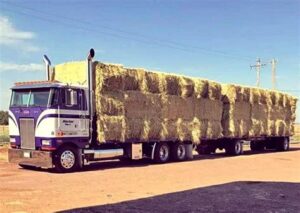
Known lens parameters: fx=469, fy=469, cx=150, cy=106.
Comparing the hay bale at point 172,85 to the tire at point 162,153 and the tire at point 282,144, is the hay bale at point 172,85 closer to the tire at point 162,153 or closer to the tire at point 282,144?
the tire at point 162,153

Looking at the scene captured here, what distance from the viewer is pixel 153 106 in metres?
19.8

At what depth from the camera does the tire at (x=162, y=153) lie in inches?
790

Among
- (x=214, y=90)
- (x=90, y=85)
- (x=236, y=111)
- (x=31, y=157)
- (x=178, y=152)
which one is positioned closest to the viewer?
(x=31, y=157)

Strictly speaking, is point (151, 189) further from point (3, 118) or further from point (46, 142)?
point (3, 118)

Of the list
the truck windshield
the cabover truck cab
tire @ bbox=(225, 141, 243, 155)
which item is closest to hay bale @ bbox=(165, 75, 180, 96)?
the cabover truck cab

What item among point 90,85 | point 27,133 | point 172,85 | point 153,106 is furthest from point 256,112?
point 27,133

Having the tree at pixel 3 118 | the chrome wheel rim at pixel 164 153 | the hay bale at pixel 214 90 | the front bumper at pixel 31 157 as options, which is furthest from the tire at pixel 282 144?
the tree at pixel 3 118

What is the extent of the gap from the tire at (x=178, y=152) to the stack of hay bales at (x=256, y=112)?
423cm

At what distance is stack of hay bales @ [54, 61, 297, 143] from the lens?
57.5 feet

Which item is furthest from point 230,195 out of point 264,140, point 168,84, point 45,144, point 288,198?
point 264,140

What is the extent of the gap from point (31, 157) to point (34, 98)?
6.64ft

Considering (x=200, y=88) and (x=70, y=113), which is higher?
(x=200, y=88)

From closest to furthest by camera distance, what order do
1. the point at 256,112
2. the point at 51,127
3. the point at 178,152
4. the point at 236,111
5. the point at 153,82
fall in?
the point at 51,127 < the point at 153,82 < the point at 178,152 < the point at 236,111 < the point at 256,112

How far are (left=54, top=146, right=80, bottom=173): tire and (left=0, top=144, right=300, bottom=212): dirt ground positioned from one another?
18.1 inches
